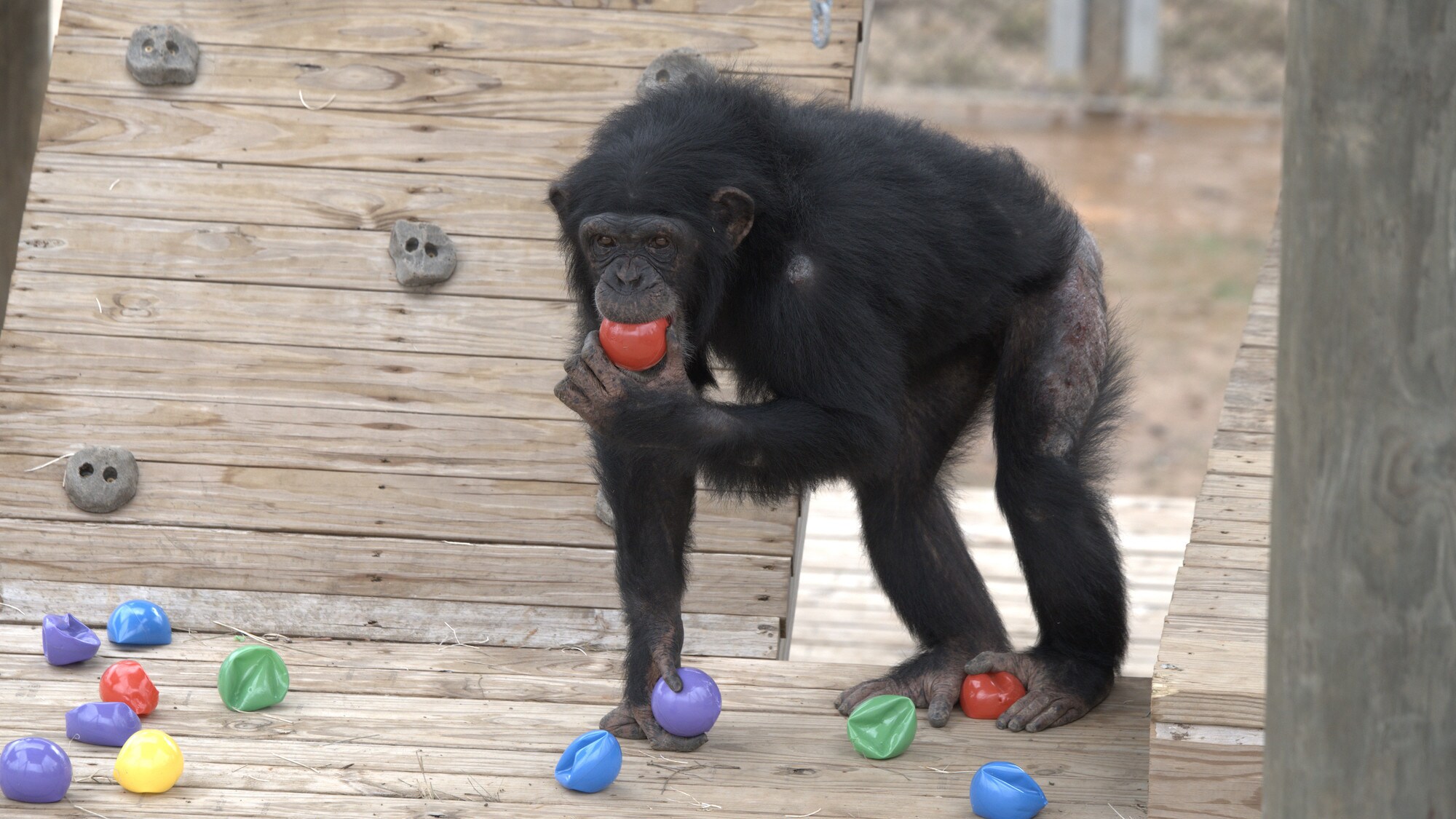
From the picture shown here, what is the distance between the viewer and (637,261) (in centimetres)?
309

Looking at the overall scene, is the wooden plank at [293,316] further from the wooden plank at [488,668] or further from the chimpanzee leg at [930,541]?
the chimpanzee leg at [930,541]

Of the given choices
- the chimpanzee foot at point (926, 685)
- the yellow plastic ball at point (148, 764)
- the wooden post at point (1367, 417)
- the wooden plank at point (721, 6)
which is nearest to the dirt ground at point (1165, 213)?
the wooden plank at point (721, 6)

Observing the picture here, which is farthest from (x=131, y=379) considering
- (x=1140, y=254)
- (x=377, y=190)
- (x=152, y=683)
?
(x=1140, y=254)

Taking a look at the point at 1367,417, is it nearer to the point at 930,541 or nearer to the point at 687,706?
the point at 687,706

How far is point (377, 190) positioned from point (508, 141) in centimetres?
45

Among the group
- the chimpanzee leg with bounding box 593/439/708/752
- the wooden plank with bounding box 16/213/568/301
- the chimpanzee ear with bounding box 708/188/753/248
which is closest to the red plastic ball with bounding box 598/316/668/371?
the chimpanzee ear with bounding box 708/188/753/248

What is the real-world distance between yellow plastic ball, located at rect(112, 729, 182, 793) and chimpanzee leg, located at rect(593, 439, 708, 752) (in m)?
0.97

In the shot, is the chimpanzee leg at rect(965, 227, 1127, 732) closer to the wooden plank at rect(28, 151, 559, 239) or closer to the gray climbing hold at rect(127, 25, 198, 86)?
the wooden plank at rect(28, 151, 559, 239)

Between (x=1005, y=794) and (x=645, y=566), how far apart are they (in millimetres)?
1021

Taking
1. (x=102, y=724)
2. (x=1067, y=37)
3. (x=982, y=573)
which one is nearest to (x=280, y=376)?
(x=102, y=724)

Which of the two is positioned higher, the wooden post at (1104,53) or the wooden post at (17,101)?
the wooden post at (1104,53)

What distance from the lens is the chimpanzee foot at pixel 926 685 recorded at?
3645 millimetres

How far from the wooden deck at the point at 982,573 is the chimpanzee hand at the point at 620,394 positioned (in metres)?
2.67

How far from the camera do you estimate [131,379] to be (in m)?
4.53
